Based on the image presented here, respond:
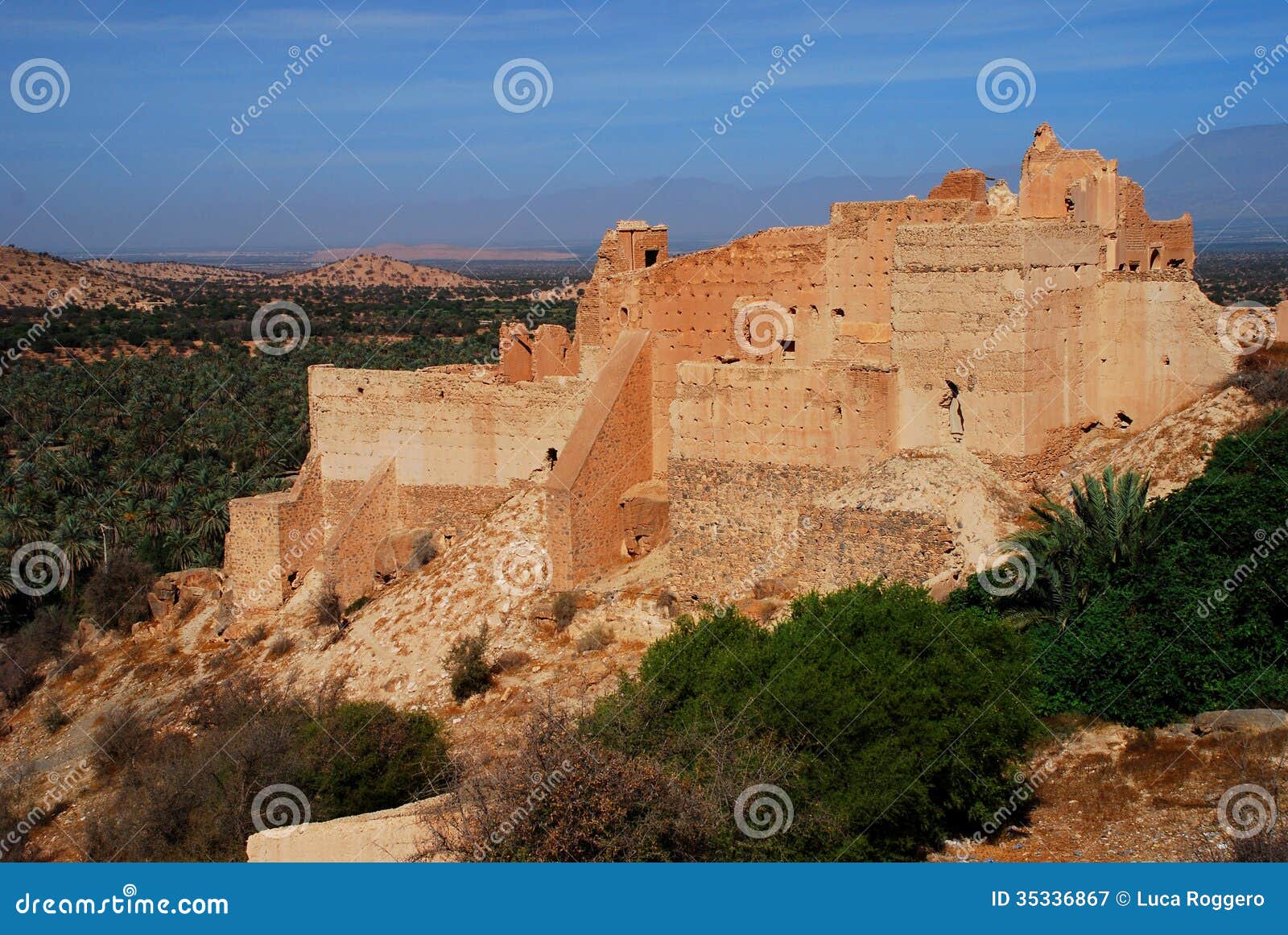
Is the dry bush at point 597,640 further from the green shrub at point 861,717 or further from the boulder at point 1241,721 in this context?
the boulder at point 1241,721

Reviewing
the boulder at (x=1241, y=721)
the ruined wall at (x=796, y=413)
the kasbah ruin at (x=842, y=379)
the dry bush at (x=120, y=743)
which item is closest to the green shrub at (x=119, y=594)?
the dry bush at (x=120, y=743)

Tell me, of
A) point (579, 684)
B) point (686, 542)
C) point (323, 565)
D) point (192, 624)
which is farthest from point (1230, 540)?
point (192, 624)

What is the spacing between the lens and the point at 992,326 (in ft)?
50.8

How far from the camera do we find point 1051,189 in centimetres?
1650

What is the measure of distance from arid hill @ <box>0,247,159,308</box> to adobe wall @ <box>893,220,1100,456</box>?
62.1 m

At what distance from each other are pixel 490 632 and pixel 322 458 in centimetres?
576

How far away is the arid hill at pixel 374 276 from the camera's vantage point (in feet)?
324

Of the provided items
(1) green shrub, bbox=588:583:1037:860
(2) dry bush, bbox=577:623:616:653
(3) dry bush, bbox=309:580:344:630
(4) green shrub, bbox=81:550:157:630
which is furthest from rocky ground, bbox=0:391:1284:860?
(1) green shrub, bbox=588:583:1037:860

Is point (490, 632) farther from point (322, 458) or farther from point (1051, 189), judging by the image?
point (1051, 189)

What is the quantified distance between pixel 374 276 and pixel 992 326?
3595 inches

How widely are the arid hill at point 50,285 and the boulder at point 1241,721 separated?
66.7 m

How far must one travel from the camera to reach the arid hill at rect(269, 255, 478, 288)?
98.9 meters

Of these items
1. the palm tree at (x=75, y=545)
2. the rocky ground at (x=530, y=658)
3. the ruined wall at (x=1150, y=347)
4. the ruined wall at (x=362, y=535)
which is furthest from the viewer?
the palm tree at (x=75, y=545)

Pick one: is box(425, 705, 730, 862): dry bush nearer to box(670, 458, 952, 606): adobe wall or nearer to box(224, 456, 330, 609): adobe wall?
box(670, 458, 952, 606): adobe wall
